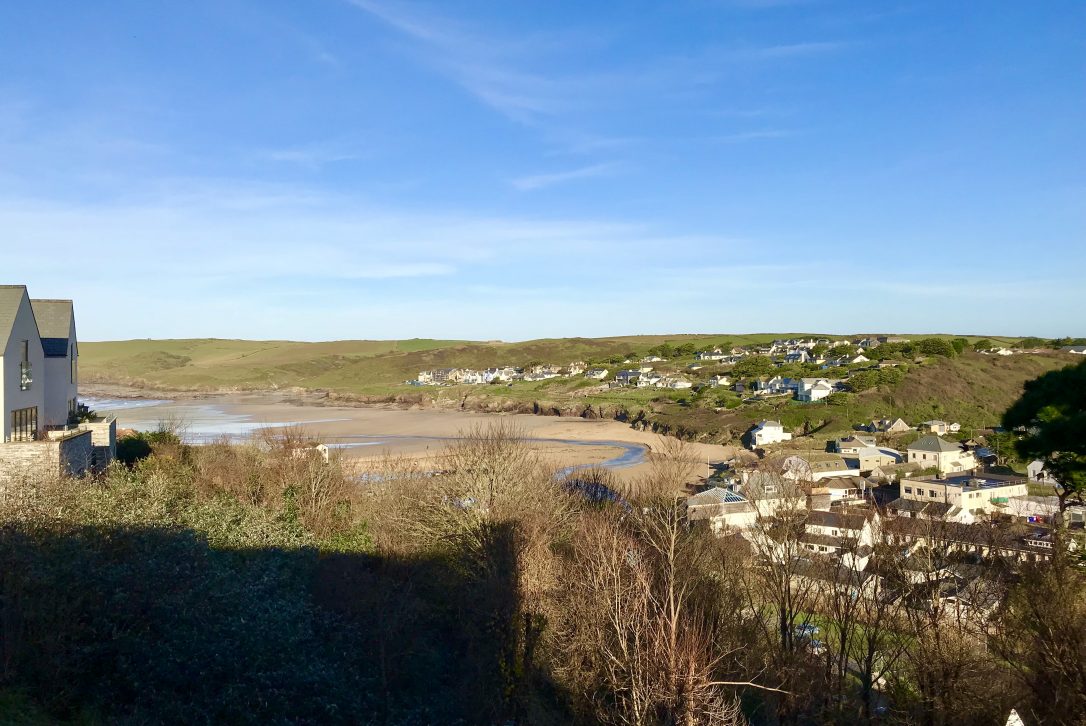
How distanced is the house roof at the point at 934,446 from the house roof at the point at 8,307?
190ft

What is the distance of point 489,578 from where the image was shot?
1734 centimetres

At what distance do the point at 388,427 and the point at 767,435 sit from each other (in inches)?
1558

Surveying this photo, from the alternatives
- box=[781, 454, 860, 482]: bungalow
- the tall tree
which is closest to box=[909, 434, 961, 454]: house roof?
box=[781, 454, 860, 482]: bungalow

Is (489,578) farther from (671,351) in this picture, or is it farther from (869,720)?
(671,351)

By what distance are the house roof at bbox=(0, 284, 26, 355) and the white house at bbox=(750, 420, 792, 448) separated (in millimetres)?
57547

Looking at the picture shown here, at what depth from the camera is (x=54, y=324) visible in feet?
90.3

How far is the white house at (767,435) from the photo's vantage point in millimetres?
66250

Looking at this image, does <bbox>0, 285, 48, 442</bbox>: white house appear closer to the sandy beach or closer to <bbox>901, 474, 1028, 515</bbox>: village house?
the sandy beach

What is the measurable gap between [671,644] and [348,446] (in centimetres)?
5126

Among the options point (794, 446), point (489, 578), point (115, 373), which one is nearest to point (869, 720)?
point (489, 578)

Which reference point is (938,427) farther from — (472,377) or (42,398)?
(472,377)

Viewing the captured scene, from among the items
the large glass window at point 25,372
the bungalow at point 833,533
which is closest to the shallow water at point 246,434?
the bungalow at point 833,533

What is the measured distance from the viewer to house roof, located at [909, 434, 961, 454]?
54.1 m

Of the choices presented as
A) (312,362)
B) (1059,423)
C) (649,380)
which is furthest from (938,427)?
(312,362)
